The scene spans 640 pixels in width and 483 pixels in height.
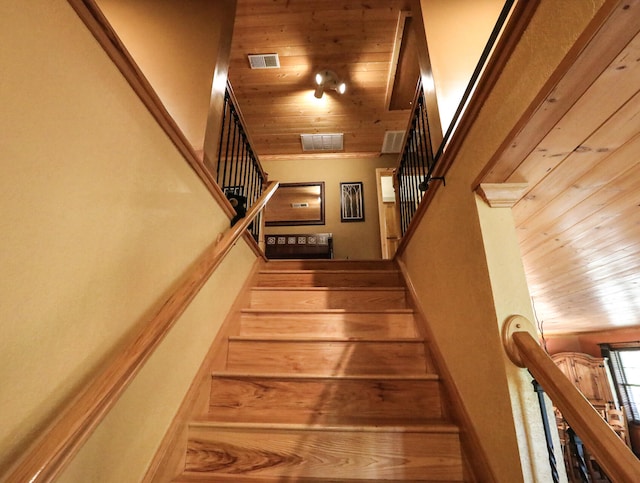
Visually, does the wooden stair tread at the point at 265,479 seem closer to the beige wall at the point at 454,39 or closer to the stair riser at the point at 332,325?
the stair riser at the point at 332,325

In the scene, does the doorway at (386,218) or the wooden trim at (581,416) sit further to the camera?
the doorway at (386,218)

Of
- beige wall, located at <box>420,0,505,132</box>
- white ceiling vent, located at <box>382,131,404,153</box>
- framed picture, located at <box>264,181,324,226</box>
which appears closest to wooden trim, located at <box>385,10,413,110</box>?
white ceiling vent, located at <box>382,131,404,153</box>

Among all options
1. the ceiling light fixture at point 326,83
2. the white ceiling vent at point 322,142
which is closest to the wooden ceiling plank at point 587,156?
the ceiling light fixture at point 326,83

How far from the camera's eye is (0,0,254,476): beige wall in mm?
614

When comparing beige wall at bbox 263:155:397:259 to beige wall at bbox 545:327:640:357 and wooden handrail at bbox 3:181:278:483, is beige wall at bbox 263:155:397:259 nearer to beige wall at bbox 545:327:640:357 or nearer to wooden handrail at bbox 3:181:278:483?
wooden handrail at bbox 3:181:278:483

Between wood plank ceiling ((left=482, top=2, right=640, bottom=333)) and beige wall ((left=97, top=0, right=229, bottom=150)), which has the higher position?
beige wall ((left=97, top=0, right=229, bottom=150))

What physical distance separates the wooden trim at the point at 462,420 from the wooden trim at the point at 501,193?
0.78 metres

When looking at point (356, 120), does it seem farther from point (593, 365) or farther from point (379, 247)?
point (593, 365)

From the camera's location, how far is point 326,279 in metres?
2.54

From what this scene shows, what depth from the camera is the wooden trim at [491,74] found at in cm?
84

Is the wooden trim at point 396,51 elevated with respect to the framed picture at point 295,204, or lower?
elevated

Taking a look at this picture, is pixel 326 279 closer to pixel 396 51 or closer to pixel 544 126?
pixel 544 126

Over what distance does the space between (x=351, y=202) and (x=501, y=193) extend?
361 centimetres

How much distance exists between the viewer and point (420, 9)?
2068 millimetres
